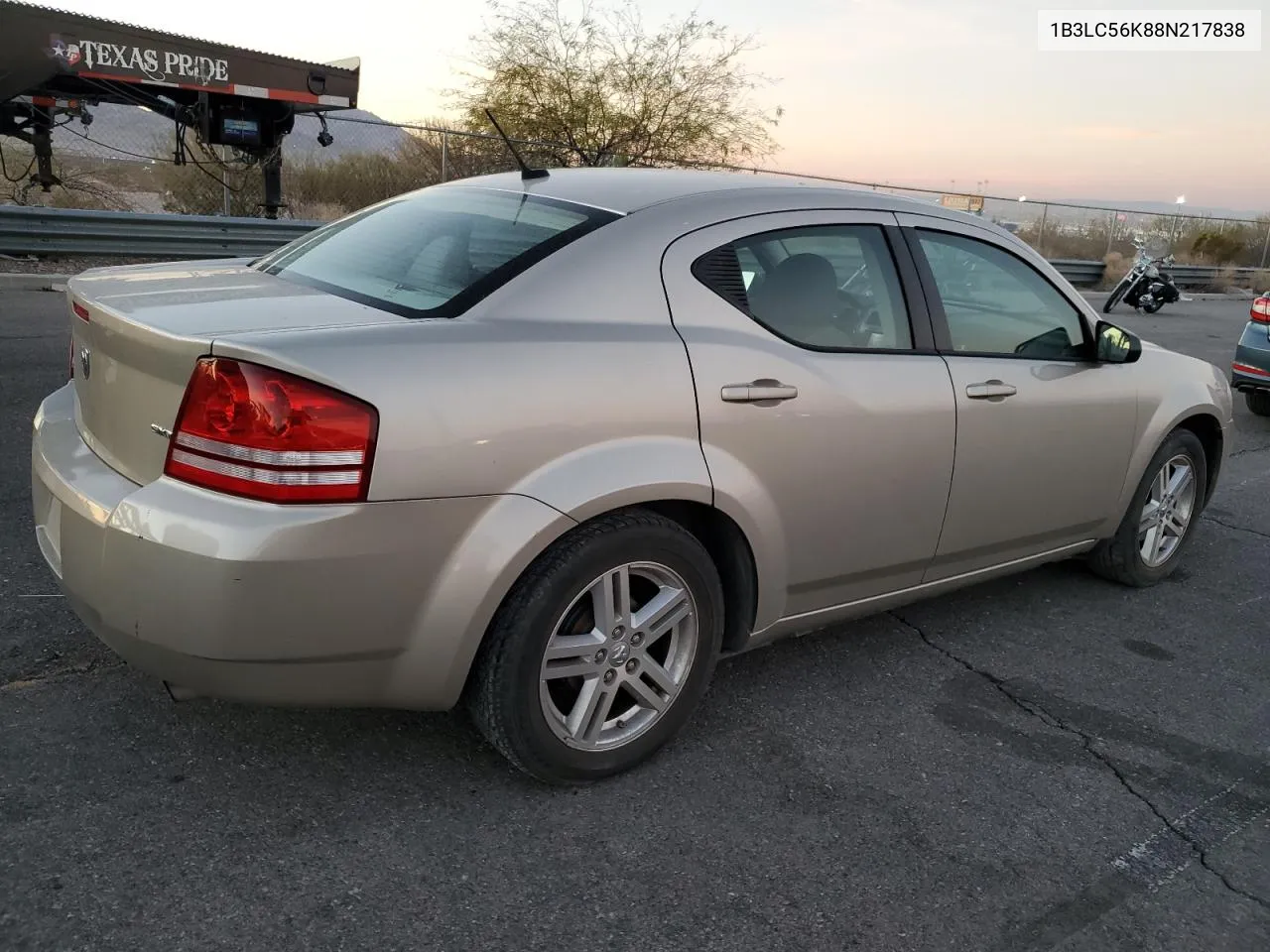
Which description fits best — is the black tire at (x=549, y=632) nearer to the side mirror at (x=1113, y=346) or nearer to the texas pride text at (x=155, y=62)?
the side mirror at (x=1113, y=346)

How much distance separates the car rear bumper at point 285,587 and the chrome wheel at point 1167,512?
3.16 metres

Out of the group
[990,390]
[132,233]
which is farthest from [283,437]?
[132,233]

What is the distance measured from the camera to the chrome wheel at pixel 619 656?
8.98 feet

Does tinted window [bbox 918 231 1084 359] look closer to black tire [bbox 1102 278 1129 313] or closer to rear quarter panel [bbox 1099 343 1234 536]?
rear quarter panel [bbox 1099 343 1234 536]

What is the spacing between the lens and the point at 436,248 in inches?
122

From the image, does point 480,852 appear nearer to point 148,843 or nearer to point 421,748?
point 421,748

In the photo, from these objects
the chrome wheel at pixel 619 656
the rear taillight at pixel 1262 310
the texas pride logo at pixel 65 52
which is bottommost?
the chrome wheel at pixel 619 656

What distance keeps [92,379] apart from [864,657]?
2.60 meters

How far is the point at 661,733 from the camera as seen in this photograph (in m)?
2.98

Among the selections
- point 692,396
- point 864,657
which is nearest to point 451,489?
point 692,396

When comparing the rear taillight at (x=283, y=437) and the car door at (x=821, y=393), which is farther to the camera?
the car door at (x=821, y=393)

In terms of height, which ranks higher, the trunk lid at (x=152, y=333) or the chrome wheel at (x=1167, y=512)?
the trunk lid at (x=152, y=333)

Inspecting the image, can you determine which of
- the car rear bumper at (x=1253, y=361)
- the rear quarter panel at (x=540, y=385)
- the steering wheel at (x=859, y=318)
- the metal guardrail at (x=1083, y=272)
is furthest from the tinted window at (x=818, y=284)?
the metal guardrail at (x=1083, y=272)

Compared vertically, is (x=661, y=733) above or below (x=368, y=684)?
below
